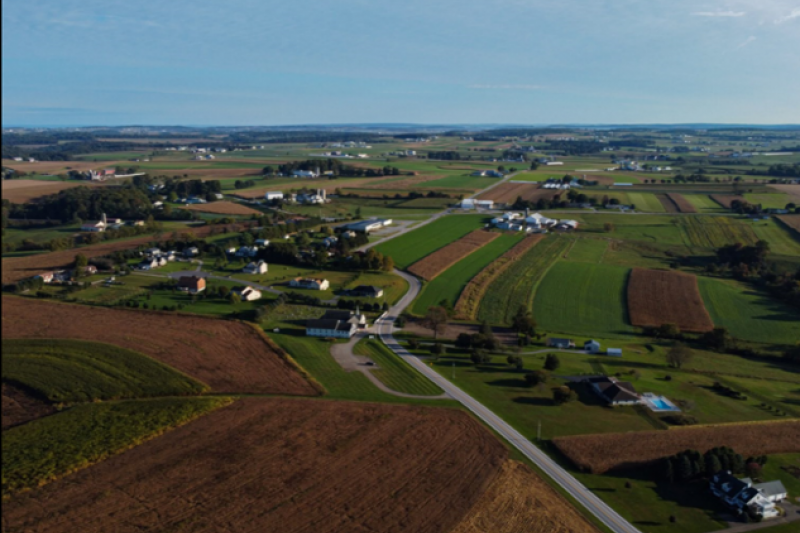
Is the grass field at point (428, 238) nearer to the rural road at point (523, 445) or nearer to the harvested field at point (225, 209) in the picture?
the rural road at point (523, 445)

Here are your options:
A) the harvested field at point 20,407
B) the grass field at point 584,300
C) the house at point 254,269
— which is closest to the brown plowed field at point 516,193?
the grass field at point 584,300

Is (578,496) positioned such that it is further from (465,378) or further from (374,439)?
(465,378)

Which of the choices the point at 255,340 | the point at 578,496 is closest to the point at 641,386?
the point at 578,496

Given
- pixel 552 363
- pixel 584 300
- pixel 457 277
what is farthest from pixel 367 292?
pixel 552 363

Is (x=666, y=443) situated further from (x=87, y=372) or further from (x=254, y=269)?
(x=254, y=269)

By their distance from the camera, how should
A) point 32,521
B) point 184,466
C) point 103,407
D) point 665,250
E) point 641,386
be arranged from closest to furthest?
point 32,521 → point 184,466 → point 103,407 → point 641,386 → point 665,250

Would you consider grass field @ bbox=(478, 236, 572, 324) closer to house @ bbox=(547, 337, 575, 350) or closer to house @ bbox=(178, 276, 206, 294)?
house @ bbox=(547, 337, 575, 350)
